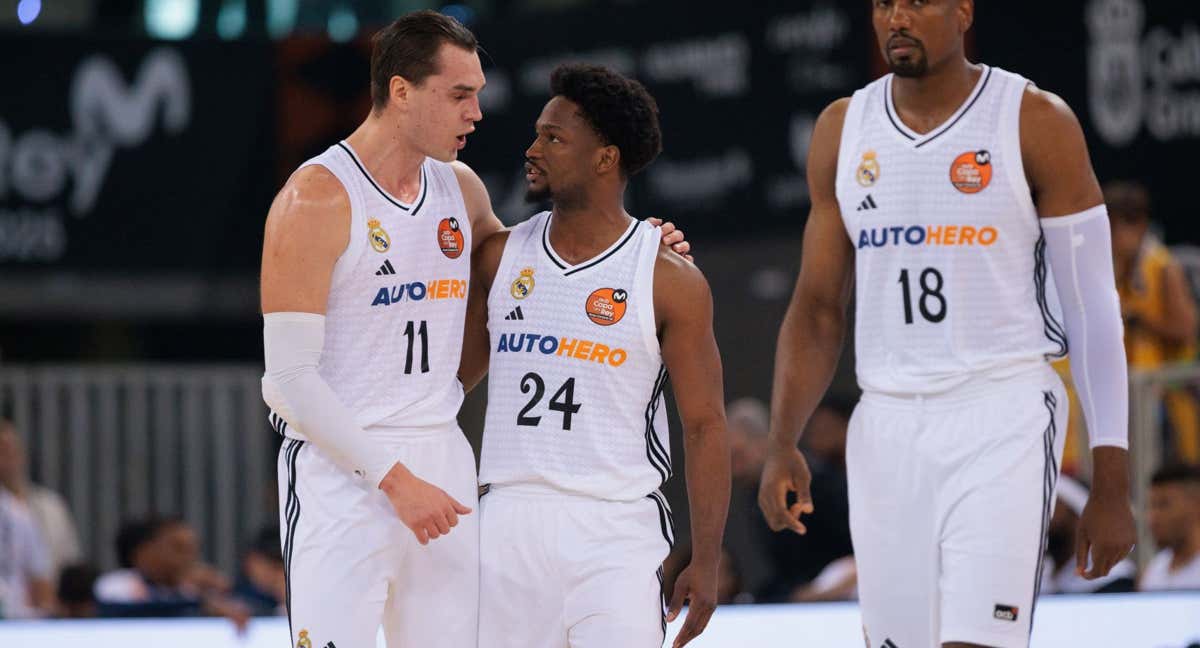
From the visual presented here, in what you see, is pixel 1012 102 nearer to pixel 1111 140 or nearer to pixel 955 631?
pixel 955 631

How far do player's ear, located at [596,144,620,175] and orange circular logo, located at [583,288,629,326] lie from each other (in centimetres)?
34

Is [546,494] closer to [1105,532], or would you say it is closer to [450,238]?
[450,238]

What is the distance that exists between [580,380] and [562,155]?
1.99 ft

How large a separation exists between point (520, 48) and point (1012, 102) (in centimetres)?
771

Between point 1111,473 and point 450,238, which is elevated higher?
point 450,238

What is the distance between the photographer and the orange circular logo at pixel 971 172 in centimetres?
464

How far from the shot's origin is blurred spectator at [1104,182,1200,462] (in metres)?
8.22

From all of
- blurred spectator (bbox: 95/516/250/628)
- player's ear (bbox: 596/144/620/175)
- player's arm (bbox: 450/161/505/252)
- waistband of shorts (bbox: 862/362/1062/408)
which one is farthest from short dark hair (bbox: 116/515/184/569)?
waistband of shorts (bbox: 862/362/1062/408)

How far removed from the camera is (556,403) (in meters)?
4.72

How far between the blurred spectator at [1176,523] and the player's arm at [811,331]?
3.36 m

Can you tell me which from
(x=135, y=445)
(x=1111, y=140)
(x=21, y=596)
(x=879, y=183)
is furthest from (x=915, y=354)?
(x=135, y=445)

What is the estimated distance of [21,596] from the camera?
10.9 metres

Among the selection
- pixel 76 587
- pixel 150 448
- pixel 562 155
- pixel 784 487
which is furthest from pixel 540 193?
pixel 150 448

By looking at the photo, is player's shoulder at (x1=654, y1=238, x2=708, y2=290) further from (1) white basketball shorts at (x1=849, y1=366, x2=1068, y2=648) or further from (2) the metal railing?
(2) the metal railing
